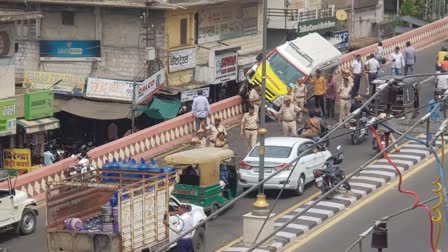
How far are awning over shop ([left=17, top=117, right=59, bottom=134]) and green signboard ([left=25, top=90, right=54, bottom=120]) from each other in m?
0.20

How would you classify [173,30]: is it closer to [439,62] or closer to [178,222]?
[439,62]

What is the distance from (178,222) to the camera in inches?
997

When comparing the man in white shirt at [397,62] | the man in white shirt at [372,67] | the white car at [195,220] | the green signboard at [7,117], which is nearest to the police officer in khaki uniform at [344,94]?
the man in white shirt at [372,67]

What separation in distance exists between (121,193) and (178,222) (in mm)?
1834

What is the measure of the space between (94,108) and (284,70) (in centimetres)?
712

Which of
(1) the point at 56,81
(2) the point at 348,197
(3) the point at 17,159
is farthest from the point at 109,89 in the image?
(2) the point at 348,197

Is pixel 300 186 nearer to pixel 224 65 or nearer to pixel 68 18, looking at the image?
pixel 224 65

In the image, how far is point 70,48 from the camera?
4594cm

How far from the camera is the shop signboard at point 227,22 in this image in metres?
46.5

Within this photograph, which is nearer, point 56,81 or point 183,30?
point 56,81

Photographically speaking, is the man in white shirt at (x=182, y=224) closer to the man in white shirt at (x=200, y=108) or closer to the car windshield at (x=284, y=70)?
the man in white shirt at (x=200, y=108)

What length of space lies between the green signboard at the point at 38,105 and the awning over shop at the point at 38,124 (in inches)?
7.7

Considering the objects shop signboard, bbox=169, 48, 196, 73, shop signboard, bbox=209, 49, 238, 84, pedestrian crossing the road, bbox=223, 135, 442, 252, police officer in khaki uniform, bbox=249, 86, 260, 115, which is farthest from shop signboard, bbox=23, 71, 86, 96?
pedestrian crossing the road, bbox=223, 135, 442, 252

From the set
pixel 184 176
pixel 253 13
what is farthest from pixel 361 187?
pixel 253 13
